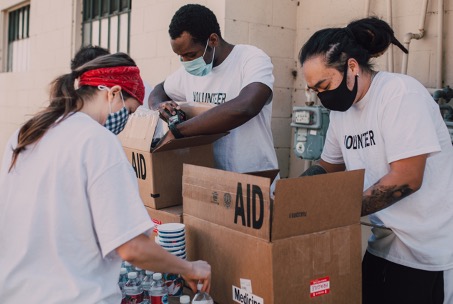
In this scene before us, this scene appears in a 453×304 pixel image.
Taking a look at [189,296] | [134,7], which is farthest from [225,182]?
[134,7]

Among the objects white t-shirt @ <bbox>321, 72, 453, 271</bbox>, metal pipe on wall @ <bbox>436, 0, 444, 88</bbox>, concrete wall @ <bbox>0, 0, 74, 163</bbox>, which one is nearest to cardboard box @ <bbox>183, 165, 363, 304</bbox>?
white t-shirt @ <bbox>321, 72, 453, 271</bbox>

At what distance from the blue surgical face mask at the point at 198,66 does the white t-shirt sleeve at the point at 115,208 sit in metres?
1.27

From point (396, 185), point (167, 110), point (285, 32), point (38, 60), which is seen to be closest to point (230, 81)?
point (167, 110)

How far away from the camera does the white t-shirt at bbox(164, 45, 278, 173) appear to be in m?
2.51

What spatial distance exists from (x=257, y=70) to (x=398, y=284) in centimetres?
117

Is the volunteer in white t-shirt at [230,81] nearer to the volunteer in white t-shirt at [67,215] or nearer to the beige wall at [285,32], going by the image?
the beige wall at [285,32]

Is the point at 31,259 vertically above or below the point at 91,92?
below

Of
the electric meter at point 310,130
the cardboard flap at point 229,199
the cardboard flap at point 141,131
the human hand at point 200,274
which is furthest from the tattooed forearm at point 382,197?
the electric meter at point 310,130

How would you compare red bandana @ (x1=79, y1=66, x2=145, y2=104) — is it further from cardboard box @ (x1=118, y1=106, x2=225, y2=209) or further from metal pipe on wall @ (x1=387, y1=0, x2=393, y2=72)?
metal pipe on wall @ (x1=387, y1=0, x2=393, y2=72)

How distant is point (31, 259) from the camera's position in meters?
1.35

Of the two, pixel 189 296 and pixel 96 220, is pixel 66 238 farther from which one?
pixel 189 296

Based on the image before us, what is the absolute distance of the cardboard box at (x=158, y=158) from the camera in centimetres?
221

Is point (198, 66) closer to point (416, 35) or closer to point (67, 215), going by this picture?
point (67, 215)

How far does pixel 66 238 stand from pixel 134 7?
4.41 m
